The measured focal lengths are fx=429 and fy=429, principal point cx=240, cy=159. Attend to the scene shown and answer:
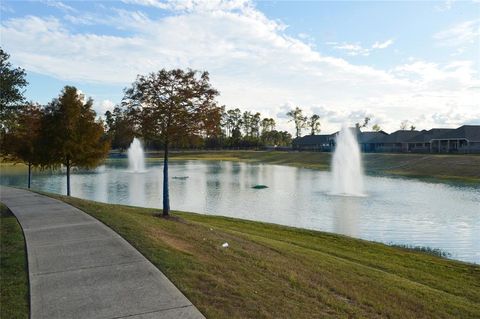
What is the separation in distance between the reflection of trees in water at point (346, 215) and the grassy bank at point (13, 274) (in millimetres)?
16489

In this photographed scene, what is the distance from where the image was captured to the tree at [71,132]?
27.6m

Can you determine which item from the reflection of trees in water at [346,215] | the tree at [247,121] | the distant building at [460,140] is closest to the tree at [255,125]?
the tree at [247,121]

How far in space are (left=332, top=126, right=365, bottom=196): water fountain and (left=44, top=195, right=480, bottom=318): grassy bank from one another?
26.3m

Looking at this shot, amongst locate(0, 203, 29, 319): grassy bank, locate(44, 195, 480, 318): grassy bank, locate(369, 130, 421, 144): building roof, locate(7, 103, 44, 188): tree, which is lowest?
locate(44, 195, 480, 318): grassy bank

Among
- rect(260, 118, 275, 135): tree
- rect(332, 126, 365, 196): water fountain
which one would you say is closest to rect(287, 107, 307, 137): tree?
rect(260, 118, 275, 135): tree

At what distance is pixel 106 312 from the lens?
6.74 meters

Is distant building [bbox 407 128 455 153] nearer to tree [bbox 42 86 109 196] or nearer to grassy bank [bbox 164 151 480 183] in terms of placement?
grassy bank [bbox 164 151 480 183]

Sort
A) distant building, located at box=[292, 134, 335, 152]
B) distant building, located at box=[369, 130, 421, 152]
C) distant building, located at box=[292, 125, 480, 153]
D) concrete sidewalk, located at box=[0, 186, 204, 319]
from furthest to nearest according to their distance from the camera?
distant building, located at box=[292, 134, 335, 152]
distant building, located at box=[369, 130, 421, 152]
distant building, located at box=[292, 125, 480, 153]
concrete sidewalk, located at box=[0, 186, 204, 319]

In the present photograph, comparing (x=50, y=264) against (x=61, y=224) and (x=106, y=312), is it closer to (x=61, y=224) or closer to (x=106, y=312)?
(x=106, y=312)

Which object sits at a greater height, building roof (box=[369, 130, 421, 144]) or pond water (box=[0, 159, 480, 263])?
building roof (box=[369, 130, 421, 144])

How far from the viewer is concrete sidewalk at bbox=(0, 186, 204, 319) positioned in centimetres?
682

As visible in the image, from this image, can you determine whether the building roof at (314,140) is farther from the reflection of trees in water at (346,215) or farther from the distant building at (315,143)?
the reflection of trees in water at (346,215)

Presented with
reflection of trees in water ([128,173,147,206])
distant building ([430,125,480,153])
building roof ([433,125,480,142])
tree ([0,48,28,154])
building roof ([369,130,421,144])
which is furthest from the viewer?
building roof ([369,130,421,144])

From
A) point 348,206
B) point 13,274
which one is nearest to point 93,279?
point 13,274
